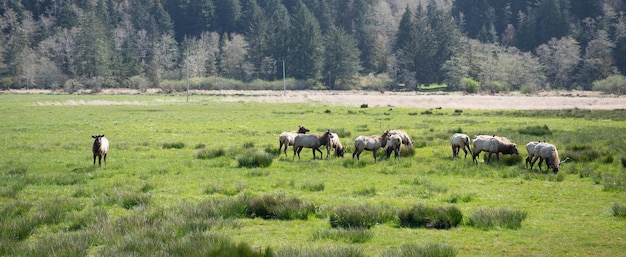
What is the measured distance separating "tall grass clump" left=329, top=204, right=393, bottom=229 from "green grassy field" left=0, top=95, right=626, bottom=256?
0.13 m

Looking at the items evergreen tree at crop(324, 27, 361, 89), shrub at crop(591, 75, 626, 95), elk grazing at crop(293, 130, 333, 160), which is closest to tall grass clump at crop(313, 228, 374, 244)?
elk grazing at crop(293, 130, 333, 160)

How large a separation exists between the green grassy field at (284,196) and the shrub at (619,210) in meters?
0.17

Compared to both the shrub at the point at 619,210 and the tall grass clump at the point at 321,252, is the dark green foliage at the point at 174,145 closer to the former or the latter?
the tall grass clump at the point at 321,252

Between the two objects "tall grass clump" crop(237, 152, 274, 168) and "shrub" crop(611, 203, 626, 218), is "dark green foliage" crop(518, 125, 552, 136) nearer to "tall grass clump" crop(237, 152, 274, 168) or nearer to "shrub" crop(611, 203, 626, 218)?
"tall grass clump" crop(237, 152, 274, 168)

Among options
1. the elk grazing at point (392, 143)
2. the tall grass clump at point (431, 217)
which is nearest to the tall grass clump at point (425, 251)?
the tall grass clump at point (431, 217)

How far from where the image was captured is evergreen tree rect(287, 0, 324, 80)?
143875 millimetres

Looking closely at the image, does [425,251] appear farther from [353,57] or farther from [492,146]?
[353,57]

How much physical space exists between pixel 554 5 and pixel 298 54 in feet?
224

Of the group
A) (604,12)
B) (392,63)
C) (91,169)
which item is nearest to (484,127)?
(91,169)

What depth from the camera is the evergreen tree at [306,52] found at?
14388 cm

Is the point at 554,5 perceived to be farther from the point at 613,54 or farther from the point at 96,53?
the point at 96,53

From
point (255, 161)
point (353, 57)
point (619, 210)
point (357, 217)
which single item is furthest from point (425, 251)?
point (353, 57)

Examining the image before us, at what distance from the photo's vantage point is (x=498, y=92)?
12400 centimetres

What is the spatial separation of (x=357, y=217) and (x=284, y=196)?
2.80 metres
